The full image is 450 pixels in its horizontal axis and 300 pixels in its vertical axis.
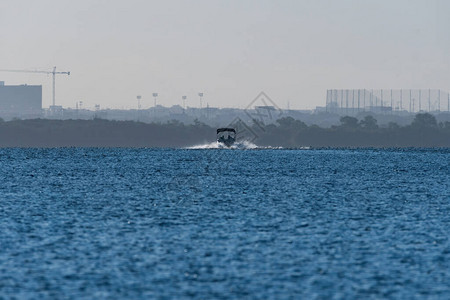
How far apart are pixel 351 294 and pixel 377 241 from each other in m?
21.5

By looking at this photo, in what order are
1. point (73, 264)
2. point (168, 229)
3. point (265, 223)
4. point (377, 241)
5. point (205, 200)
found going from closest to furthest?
point (73, 264), point (377, 241), point (168, 229), point (265, 223), point (205, 200)

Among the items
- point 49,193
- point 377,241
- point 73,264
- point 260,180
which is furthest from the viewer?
point 260,180

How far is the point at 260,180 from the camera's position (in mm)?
164625

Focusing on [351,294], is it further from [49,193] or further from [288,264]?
[49,193]

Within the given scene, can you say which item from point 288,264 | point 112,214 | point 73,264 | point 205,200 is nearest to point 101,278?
point 73,264

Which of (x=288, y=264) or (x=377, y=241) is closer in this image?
(x=288, y=264)

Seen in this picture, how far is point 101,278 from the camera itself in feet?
170

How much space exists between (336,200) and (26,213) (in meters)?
37.1

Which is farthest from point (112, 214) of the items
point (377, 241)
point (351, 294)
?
point (351, 294)

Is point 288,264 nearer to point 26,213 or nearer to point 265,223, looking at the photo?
point 265,223

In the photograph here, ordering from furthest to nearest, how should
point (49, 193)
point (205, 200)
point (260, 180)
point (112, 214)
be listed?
point (260, 180) < point (49, 193) < point (205, 200) < point (112, 214)

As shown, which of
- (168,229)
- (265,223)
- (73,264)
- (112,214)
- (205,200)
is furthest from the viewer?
(205,200)

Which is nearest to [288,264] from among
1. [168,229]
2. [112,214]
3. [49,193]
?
[168,229]

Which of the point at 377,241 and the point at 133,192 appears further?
the point at 133,192
